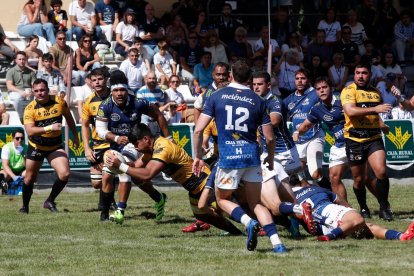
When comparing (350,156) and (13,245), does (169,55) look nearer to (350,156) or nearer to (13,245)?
(350,156)

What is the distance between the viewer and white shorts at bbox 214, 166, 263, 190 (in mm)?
10500

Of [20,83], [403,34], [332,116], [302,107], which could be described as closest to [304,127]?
[332,116]

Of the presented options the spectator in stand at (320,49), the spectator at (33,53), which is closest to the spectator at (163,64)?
the spectator at (33,53)

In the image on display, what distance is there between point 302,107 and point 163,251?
5.17 m

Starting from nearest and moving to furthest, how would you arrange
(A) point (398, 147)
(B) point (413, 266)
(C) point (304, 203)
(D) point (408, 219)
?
1. (B) point (413, 266)
2. (C) point (304, 203)
3. (D) point (408, 219)
4. (A) point (398, 147)

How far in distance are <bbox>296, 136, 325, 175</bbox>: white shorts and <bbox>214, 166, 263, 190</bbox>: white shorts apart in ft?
16.3

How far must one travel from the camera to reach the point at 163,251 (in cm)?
1073

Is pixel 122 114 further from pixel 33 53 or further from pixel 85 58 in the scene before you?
pixel 33 53

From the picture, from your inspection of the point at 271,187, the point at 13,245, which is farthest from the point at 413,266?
the point at 13,245

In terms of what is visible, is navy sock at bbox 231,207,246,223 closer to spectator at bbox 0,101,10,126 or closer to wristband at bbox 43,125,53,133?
wristband at bbox 43,125,53,133

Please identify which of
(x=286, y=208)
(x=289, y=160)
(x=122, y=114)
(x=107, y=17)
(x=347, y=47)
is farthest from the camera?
(x=347, y=47)

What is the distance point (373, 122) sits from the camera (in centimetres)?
1396

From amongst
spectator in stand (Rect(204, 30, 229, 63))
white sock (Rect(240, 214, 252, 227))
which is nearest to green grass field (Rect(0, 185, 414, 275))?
white sock (Rect(240, 214, 252, 227))

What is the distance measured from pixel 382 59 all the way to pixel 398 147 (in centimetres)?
430
